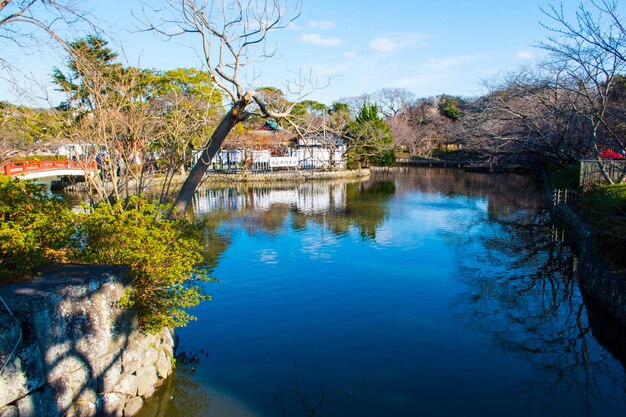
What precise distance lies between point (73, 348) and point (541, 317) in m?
8.51

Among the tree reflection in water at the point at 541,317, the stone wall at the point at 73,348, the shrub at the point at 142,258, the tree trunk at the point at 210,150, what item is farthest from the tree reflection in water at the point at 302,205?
the stone wall at the point at 73,348

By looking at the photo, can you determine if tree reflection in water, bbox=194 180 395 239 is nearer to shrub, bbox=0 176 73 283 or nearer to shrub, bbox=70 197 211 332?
shrub, bbox=70 197 211 332

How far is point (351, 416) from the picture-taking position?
5.97 meters

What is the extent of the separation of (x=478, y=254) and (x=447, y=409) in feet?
28.1

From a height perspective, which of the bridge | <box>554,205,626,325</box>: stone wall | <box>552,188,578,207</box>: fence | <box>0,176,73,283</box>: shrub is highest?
the bridge

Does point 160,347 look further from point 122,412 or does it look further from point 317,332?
point 317,332

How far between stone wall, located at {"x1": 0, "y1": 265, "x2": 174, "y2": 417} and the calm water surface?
2.35 feet

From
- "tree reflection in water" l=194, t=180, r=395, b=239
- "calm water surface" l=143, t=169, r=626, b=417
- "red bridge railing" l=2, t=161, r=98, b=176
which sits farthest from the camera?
"red bridge railing" l=2, t=161, r=98, b=176

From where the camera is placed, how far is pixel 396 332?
8.36 m

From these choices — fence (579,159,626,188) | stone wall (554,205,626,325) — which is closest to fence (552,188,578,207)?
fence (579,159,626,188)

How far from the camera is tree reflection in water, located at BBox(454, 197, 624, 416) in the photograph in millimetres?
6652

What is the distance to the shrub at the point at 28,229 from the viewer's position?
5.33 metres

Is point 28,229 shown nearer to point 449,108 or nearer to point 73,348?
point 73,348

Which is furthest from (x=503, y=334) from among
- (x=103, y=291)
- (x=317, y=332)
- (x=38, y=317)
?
(x=38, y=317)
